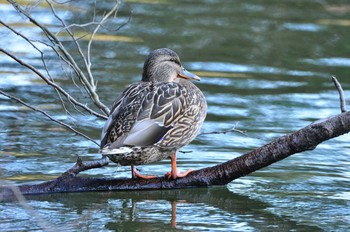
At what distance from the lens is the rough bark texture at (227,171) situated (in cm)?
641

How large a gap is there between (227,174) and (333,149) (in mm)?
1973

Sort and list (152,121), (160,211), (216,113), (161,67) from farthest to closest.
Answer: (216,113)
(161,67)
(152,121)
(160,211)

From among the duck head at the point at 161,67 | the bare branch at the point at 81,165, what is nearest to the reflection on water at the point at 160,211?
the bare branch at the point at 81,165

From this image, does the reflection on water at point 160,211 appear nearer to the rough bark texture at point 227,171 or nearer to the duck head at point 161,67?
the rough bark texture at point 227,171

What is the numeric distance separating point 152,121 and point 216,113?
3.16 meters


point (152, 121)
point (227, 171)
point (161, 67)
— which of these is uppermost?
point (161, 67)

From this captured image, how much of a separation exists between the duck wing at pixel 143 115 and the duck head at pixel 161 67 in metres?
0.33

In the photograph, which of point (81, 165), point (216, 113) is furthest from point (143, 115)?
point (216, 113)

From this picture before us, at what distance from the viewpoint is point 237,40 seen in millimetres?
13273

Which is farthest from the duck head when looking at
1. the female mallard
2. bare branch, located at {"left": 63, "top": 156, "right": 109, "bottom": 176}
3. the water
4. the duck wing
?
bare branch, located at {"left": 63, "top": 156, "right": 109, "bottom": 176}

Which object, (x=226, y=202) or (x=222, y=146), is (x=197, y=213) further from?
(x=222, y=146)

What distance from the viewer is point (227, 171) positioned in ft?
22.5

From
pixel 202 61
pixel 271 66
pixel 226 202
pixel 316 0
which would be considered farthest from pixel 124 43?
pixel 226 202

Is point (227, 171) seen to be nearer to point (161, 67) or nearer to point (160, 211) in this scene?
point (160, 211)
